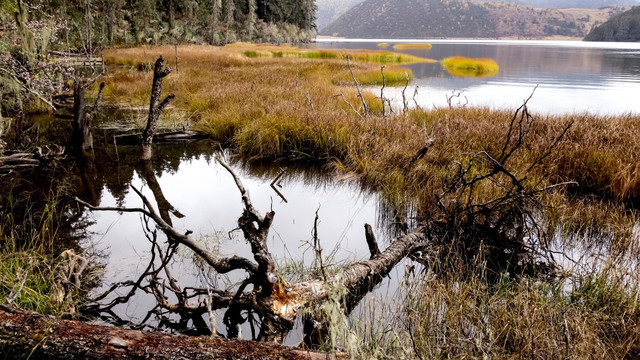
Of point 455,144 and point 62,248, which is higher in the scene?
point 455,144

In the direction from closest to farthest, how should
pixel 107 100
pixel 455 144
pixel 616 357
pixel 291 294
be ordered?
1. pixel 616 357
2. pixel 291 294
3. pixel 455 144
4. pixel 107 100

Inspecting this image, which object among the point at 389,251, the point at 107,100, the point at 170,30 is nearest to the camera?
the point at 389,251

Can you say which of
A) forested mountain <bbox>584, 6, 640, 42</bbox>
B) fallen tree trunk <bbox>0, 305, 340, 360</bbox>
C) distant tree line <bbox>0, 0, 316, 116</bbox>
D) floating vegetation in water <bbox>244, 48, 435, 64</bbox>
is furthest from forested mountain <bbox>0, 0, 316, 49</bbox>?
forested mountain <bbox>584, 6, 640, 42</bbox>

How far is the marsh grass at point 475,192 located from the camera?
2484 mm

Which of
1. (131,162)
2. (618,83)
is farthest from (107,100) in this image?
(618,83)

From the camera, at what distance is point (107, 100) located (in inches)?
518

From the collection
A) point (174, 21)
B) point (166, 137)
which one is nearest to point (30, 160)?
point (166, 137)

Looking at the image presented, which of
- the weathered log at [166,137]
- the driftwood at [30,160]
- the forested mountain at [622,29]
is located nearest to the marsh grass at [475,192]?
the weathered log at [166,137]

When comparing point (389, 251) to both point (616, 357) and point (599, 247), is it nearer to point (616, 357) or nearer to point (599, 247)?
point (616, 357)

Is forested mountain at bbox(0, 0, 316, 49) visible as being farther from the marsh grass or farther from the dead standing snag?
the dead standing snag

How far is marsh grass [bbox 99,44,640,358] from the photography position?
248cm

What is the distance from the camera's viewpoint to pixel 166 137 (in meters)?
8.48

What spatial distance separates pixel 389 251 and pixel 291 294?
51.8 inches

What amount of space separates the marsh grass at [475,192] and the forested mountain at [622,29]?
141 meters
